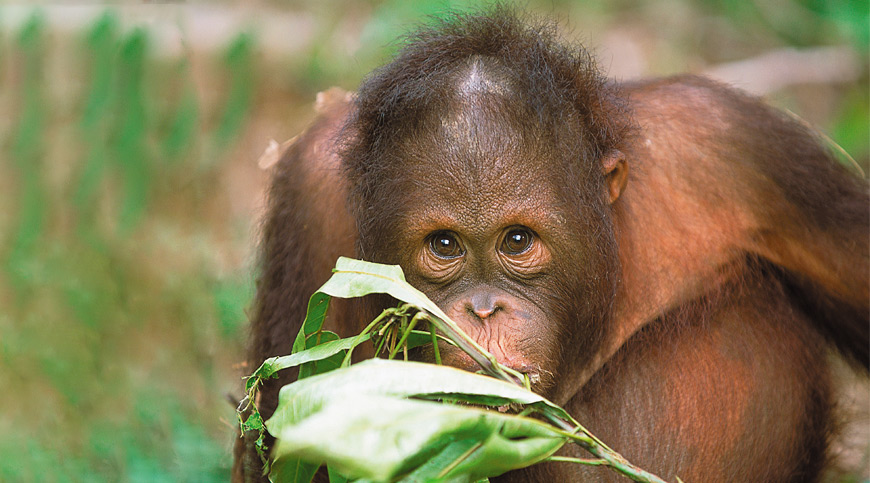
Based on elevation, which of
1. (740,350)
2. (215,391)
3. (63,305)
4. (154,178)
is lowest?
(740,350)

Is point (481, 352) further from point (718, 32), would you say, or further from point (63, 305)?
point (718, 32)

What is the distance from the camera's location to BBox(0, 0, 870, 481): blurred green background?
17.9 feet

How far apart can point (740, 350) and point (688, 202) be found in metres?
0.57

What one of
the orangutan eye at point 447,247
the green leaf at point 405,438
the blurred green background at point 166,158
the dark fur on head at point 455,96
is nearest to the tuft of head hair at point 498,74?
the dark fur on head at point 455,96

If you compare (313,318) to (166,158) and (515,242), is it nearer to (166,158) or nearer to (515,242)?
(515,242)

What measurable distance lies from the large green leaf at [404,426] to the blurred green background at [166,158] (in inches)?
94.2

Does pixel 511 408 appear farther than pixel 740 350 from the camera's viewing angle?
No

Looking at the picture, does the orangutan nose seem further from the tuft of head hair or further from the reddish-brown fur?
the tuft of head hair

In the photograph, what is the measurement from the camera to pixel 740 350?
11.5ft

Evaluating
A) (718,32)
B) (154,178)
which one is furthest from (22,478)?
(718,32)

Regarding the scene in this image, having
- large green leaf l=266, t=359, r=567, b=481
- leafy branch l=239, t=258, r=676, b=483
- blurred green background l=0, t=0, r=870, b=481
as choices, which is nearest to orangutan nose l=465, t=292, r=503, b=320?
leafy branch l=239, t=258, r=676, b=483

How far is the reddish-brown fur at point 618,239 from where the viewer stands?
3.00m

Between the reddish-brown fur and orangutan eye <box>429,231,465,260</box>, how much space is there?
0.06 metres

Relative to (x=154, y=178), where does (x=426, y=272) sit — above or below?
below
